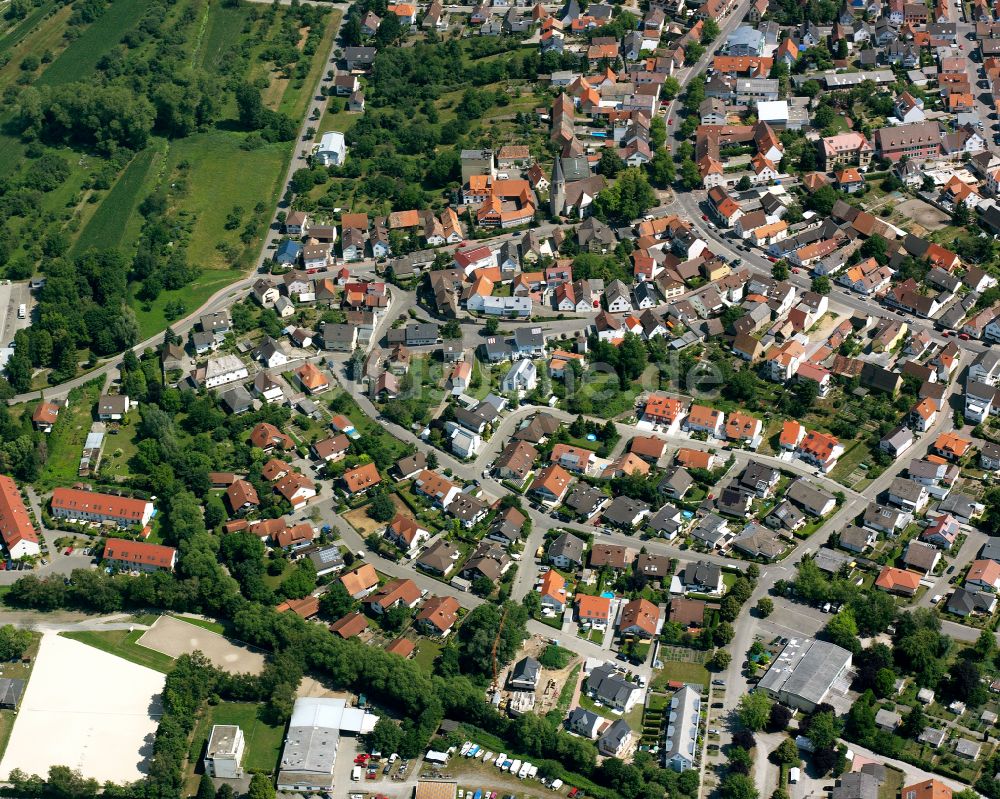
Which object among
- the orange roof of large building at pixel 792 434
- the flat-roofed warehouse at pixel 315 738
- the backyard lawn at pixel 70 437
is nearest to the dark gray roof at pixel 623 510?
the orange roof of large building at pixel 792 434

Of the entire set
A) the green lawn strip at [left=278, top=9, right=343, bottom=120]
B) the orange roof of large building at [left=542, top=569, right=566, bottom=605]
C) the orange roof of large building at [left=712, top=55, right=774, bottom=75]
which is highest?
the orange roof of large building at [left=712, top=55, right=774, bottom=75]

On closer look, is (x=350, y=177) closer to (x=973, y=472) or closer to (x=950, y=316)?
(x=950, y=316)

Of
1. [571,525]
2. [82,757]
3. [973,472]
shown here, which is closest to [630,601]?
[571,525]

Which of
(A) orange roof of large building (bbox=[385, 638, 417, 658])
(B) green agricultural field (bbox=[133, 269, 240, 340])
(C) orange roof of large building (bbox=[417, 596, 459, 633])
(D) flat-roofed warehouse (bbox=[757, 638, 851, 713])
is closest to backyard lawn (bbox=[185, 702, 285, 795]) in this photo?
(A) orange roof of large building (bbox=[385, 638, 417, 658])

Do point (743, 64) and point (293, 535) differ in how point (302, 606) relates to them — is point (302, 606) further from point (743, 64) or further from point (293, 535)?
point (743, 64)

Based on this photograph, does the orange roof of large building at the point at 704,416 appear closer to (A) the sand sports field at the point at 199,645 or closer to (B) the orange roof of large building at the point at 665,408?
(B) the orange roof of large building at the point at 665,408

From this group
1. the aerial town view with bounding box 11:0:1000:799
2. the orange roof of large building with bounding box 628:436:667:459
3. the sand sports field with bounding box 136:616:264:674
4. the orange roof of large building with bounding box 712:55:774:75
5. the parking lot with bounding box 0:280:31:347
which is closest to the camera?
the aerial town view with bounding box 11:0:1000:799

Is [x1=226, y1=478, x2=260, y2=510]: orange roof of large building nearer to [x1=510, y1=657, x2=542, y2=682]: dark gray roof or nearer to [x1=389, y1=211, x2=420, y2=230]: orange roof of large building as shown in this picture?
[x1=510, y1=657, x2=542, y2=682]: dark gray roof
